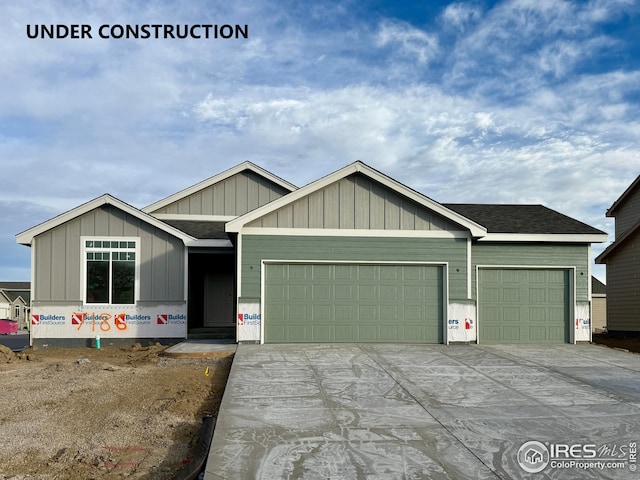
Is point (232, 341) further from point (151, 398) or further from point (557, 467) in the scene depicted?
point (557, 467)

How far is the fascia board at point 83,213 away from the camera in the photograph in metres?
15.8

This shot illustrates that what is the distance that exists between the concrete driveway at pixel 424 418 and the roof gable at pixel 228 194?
361 inches

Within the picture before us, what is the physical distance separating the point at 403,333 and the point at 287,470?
384 inches

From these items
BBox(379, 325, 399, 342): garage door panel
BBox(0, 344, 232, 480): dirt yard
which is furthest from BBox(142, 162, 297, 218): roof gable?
BBox(0, 344, 232, 480): dirt yard

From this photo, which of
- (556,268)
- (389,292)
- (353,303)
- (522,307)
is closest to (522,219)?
(556,268)

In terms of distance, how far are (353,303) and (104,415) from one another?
8028mm

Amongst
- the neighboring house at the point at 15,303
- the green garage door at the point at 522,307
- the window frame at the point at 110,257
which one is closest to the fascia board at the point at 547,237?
the green garage door at the point at 522,307

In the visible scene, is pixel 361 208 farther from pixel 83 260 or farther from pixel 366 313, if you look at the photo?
pixel 83 260

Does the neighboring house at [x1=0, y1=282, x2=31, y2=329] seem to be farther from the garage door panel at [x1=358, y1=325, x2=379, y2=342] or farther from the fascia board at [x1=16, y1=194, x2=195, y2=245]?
the garage door panel at [x1=358, y1=325, x2=379, y2=342]

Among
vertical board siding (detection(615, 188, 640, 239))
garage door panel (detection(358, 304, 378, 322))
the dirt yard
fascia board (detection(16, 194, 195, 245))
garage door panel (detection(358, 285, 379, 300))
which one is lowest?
the dirt yard

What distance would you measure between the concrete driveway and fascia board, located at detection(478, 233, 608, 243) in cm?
398

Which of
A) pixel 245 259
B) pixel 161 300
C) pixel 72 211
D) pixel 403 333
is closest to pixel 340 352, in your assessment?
pixel 403 333

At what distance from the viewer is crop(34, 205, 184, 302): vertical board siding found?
52.4 feet

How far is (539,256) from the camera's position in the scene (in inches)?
610
